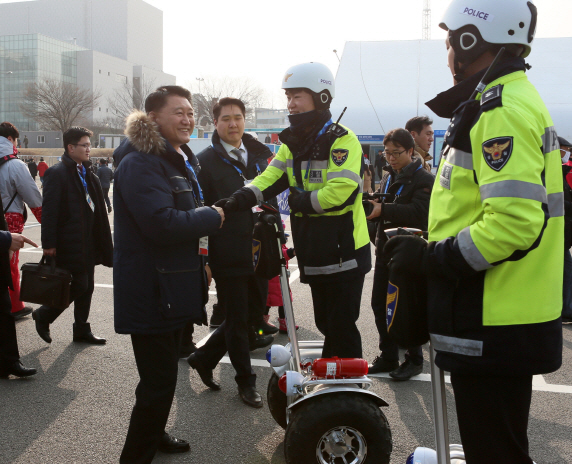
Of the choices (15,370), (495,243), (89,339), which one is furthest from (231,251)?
(495,243)

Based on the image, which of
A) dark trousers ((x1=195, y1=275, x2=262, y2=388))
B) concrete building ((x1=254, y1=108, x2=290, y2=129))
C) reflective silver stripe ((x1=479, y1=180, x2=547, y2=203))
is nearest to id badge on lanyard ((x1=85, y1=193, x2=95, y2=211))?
dark trousers ((x1=195, y1=275, x2=262, y2=388))

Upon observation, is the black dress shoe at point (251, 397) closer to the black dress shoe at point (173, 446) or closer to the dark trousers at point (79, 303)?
the black dress shoe at point (173, 446)

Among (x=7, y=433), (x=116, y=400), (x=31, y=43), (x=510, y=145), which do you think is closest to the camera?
(x=510, y=145)

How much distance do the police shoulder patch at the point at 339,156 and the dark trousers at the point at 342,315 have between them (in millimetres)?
686

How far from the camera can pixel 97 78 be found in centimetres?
9175

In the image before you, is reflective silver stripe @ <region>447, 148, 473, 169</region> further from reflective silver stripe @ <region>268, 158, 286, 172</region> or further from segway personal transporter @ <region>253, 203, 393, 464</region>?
reflective silver stripe @ <region>268, 158, 286, 172</region>

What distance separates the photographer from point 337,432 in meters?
2.74

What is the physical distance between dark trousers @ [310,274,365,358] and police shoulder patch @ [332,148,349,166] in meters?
0.69

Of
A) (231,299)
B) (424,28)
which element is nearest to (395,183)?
(231,299)

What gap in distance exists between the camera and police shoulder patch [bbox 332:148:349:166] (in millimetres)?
3086

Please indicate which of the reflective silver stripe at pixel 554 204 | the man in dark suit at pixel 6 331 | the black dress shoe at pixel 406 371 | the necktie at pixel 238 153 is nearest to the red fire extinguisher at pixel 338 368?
the reflective silver stripe at pixel 554 204

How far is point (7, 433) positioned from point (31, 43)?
308 ft

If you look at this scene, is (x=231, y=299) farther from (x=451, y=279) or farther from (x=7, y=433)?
(x=451, y=279)

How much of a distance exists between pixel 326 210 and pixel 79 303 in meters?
3.18
